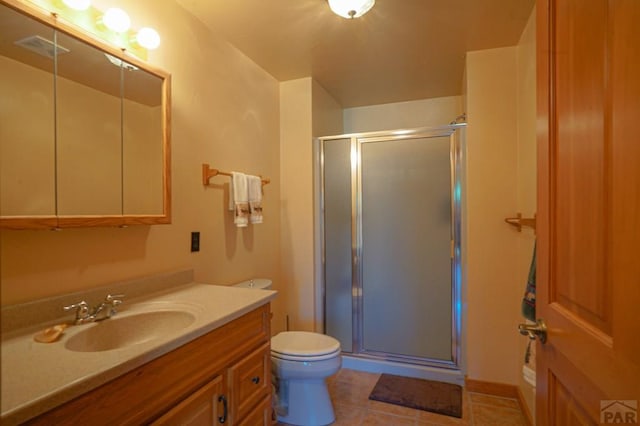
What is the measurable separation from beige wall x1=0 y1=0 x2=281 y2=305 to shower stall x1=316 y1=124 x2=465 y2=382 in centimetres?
53

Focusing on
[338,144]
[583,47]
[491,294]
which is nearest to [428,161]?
[338,144]

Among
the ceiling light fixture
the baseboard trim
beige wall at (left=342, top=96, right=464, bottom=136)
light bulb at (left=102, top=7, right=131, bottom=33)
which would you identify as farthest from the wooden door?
beige wall at (left=342, top=96, right=464, bottom=136)

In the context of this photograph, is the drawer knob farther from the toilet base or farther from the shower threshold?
the shower threshold

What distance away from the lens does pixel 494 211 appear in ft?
7.22

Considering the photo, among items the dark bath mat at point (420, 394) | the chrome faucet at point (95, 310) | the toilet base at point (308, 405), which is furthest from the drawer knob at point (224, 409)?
the dark bath mat at point (420, 394)

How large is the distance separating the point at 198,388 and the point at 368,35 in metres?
2.05

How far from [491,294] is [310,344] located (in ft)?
4.18

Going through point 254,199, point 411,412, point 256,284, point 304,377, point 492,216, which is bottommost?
point 411,412

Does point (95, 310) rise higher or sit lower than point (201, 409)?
higher

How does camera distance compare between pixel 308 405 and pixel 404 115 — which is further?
pixel 404 115

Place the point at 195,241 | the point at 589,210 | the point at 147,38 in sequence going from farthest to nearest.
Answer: the point at 195,241 < the point at 147,38 < the point at 589,210

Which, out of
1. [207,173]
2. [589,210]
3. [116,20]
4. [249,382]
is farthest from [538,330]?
[116,20]

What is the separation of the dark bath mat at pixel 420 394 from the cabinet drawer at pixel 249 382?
1068mm

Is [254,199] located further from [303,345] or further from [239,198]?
[303,345]
